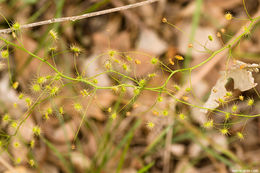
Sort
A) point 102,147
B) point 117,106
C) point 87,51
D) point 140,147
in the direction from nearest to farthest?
1. point 117,106
2. point 102,147
3. point 140,147
4. point 87,51

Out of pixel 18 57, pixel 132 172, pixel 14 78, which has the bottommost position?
pixel 132 172

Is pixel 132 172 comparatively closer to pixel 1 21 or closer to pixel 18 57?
pixel 18 57

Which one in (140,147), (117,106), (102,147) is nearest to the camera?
(117,106)

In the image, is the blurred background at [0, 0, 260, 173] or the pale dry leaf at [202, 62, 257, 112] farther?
the blurred background at [0, 0, 260, 173]

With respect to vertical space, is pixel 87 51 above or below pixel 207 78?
above

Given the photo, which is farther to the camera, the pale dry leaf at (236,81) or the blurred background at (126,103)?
the blurred background at (126,103)

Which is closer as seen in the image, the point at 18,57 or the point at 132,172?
the point at 132,172

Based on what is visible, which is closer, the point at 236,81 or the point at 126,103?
the point at 236,81

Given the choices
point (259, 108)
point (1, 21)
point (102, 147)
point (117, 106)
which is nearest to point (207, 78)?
point (259, 108)
